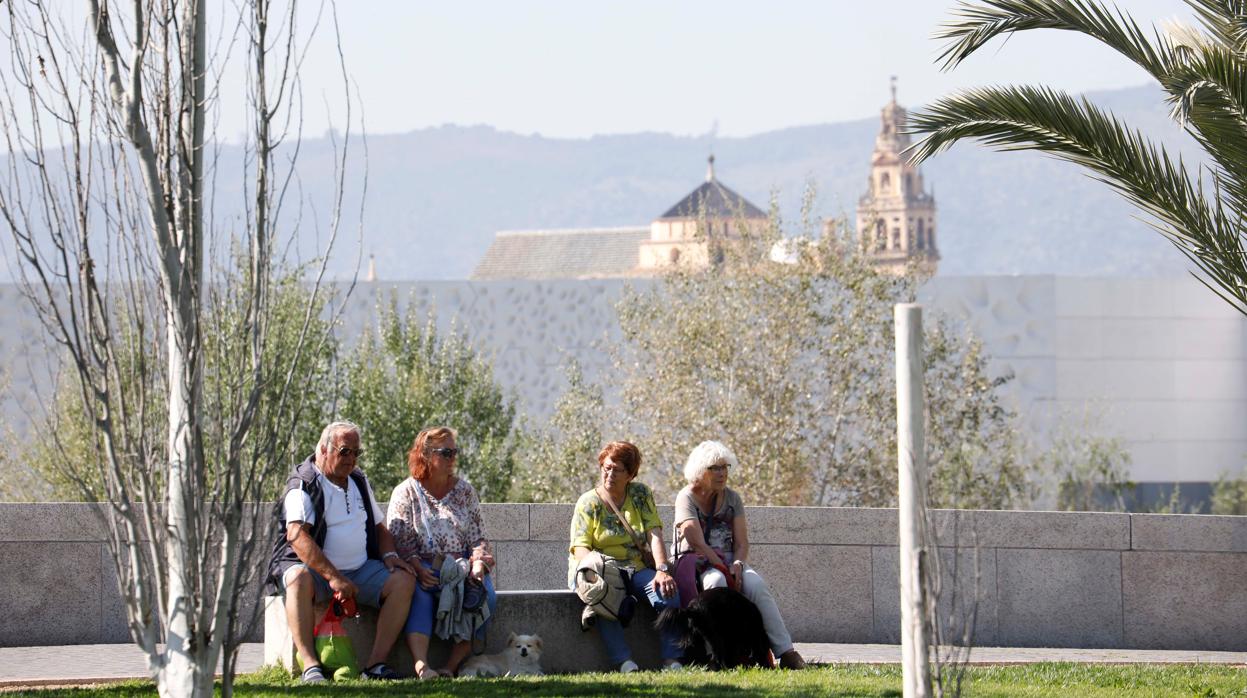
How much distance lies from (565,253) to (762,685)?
130516 millimetres

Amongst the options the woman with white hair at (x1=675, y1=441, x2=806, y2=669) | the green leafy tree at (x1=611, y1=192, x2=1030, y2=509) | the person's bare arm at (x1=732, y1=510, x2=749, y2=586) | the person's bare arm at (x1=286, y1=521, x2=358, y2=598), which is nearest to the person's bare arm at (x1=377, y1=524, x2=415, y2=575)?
the person's bare arm at (x1=286, y1=521, x2=358, y2=598)

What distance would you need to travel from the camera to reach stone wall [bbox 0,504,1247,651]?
1178 cm

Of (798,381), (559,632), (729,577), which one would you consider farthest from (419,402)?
(729,577)

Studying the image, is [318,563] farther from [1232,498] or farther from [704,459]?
[1232,498]

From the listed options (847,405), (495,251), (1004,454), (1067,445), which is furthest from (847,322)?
Result: (495,251)

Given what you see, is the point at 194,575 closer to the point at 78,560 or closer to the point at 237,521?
the point at 237,521

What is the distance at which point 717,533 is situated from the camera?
9.53m

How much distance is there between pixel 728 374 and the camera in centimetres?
2316

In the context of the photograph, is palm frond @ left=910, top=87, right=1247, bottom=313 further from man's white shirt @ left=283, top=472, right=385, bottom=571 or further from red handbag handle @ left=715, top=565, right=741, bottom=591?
man's white shirt @ left=283, top=472, right=385, bottom=571

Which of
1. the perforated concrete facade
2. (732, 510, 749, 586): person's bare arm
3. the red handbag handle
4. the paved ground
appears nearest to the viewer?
the red handbag handle

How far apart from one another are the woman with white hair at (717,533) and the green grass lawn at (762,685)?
504mm

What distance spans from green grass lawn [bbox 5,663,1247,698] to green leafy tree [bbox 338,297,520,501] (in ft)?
46.1

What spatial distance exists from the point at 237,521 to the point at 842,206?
840 inches

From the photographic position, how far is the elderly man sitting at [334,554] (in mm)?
8359
